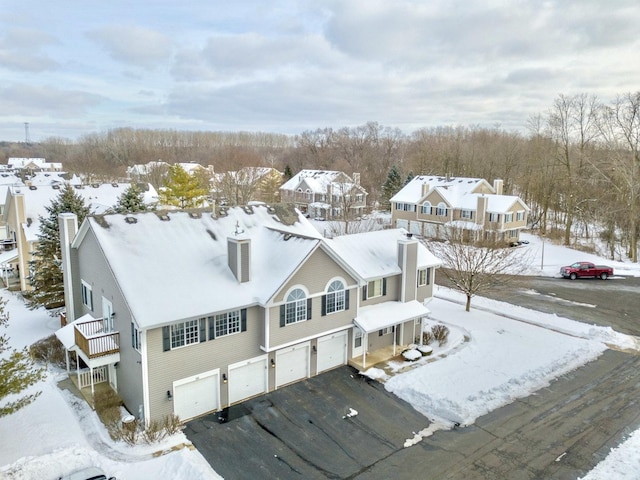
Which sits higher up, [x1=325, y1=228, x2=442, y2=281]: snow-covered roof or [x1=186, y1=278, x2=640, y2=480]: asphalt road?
[x1=325, y1=228, x2=442, y2=281]: snow-covered roof

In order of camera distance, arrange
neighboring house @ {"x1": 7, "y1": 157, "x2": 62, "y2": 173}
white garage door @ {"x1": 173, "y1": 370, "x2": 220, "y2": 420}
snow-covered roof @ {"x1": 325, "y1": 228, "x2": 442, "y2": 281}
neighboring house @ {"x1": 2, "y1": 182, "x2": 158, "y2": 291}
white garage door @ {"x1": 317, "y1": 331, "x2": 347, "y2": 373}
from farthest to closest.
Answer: neighboring house @ {"x1": 7, "y1": 157, "x2": 62, "y2": 173}
neighboring house @ {"x1": 2, "y1": 182, "x2": 158, "y2": 291}
snow-covered roof @ {"x1": 325, "y1": 228, "x2": 442, "y2": 281}
white garage door @ {"x1": 317, "y1": 331, "x2": 347, "y2": 373}
white garage door @ {"x1": 173, "y1": 370, "x2": 220, "y2": 420}

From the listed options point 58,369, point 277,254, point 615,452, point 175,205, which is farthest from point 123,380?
point 175,205

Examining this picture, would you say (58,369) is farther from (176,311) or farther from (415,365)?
(415,365)

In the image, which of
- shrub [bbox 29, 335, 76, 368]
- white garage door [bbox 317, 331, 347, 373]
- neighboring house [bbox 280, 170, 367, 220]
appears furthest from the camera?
neighboring house [bbox 280, 170, 367, 220]

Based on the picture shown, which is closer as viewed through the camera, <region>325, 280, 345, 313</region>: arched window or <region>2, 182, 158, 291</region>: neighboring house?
<region>325, 280, 345, 313</region>: arched window

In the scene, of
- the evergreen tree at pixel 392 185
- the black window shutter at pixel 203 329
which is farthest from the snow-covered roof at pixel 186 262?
the evergreen tree at pixel 392 185

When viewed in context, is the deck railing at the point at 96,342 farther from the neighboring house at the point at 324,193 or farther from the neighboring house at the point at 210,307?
the neighboring house at the point at 324,193

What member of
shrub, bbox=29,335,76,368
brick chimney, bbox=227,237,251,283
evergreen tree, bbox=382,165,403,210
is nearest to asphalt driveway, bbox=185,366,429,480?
brick chimney, bbox=227,237,251,283

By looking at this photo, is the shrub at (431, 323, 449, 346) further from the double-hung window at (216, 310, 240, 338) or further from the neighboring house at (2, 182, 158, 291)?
the neighboring house at (2, 182, 158, 291)
